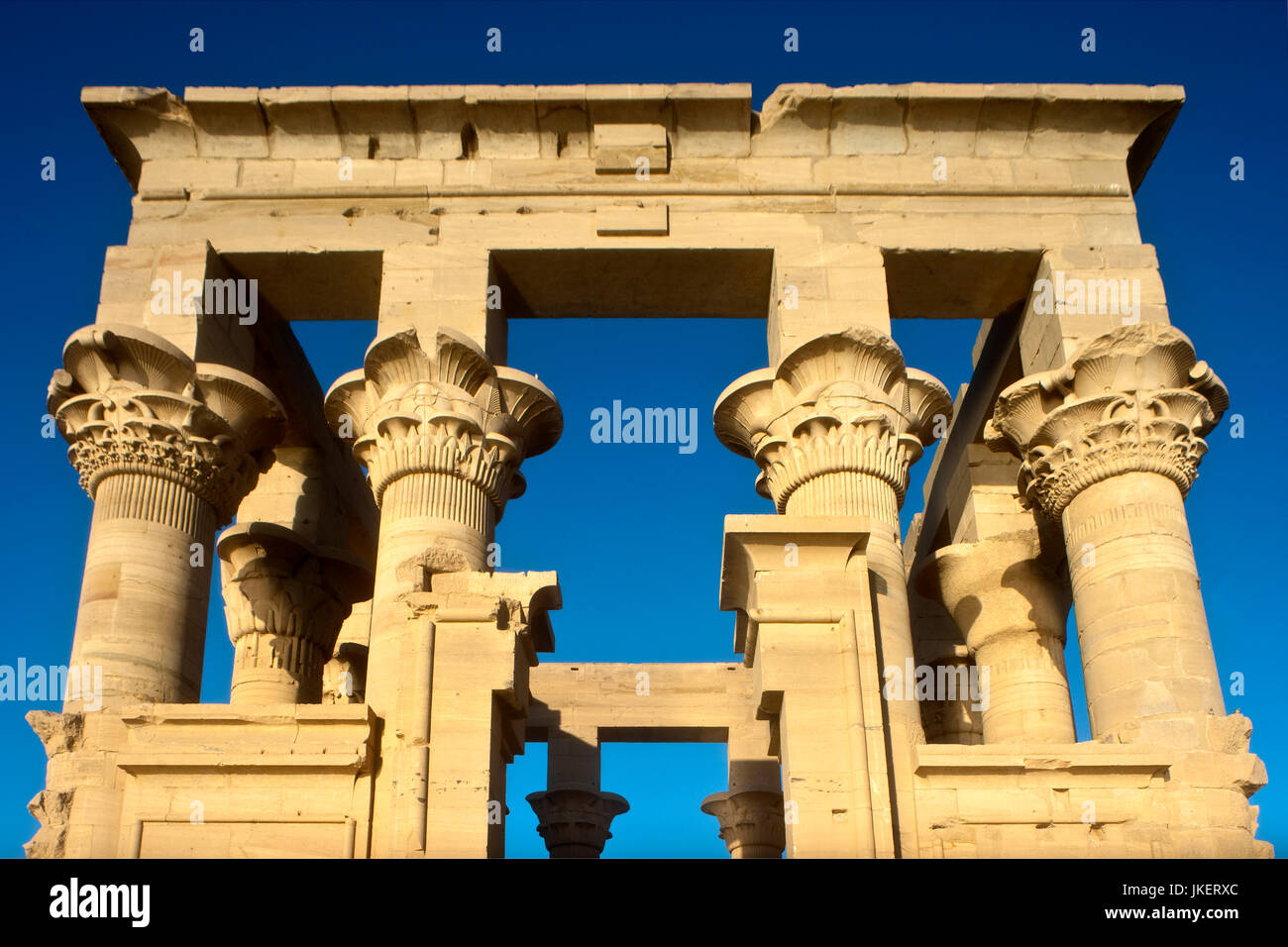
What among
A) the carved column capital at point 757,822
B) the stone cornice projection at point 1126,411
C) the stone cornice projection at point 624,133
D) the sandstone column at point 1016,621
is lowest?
the carved column capital at point 757,822

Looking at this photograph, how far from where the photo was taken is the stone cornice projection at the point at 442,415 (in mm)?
15422

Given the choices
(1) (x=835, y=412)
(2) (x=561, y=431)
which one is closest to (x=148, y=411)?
(2) (x=561, y=431)

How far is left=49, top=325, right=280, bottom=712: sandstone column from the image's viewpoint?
47.8ft

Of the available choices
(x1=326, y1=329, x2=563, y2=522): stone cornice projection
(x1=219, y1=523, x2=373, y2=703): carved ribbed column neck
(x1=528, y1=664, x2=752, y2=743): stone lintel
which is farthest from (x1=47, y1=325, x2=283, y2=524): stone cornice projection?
(x1=528, y1=664, x2=752, y2=743): stone lintel

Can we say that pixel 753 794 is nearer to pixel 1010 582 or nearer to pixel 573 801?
pixel 573 801

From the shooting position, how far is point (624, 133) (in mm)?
17969

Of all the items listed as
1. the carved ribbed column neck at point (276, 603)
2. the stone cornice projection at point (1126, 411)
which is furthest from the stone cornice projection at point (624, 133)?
the carved ribbed column neck at point (276, 603)

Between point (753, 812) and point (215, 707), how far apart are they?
12832 millimetres

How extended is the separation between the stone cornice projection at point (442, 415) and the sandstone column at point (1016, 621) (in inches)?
235

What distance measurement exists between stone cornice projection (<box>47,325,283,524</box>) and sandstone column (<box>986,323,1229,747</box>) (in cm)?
905

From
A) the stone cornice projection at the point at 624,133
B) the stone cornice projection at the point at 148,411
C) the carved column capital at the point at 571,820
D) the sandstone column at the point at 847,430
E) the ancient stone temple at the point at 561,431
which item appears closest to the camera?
the ancient stone temple at the point at 561,431

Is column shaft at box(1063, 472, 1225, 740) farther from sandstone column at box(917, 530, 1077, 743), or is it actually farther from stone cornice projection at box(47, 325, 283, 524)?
stone cornice projection at box(47, 325, 283, 524)

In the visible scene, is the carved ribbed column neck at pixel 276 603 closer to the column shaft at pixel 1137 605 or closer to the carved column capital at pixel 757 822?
the carved column capital at pixel 757 822
